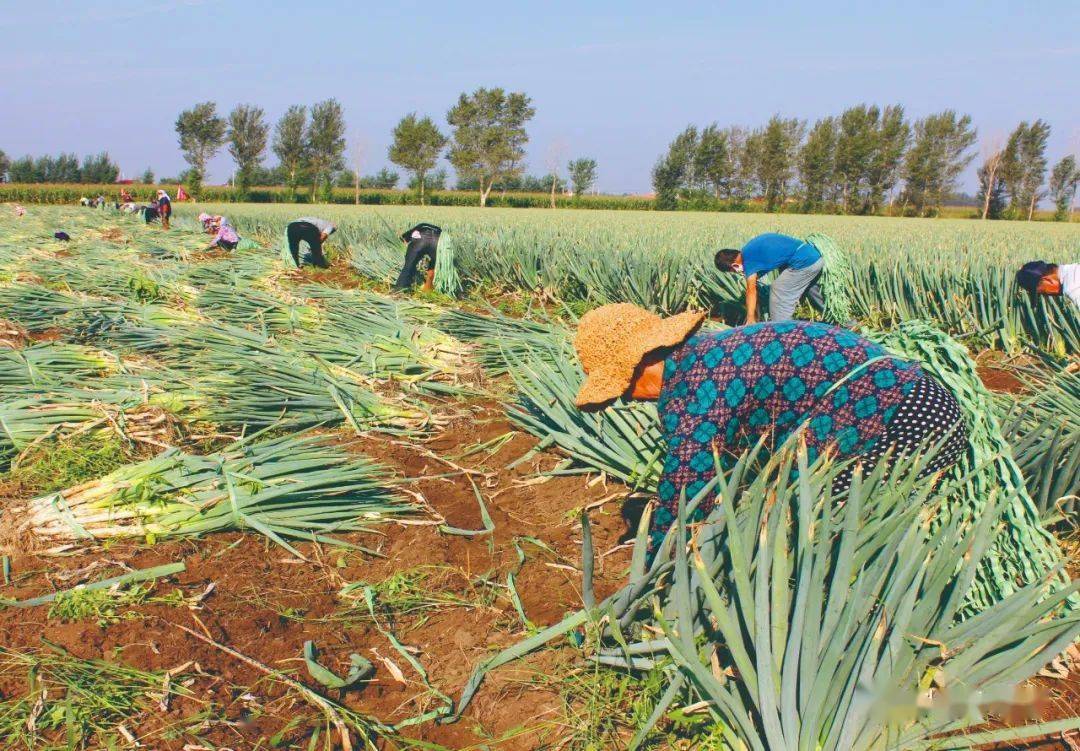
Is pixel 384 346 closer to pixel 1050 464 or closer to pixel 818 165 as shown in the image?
pixel 1050 464

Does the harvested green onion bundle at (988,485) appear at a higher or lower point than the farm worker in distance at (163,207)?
lower

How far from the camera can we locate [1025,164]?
51625mm

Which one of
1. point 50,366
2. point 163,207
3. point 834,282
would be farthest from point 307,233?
point 163,207

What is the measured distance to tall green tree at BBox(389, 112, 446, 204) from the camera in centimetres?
5162

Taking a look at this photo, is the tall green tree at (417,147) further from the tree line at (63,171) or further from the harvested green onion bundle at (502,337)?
the harvested green onion bundle at (502,337)

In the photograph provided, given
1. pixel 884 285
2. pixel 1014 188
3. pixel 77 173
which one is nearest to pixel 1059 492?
pixel 884 285

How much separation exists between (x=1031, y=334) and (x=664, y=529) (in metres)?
4.58

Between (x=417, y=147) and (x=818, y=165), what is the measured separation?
87.2ft

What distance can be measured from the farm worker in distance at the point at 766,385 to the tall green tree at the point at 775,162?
5142cm

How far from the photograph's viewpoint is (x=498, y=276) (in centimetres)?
823

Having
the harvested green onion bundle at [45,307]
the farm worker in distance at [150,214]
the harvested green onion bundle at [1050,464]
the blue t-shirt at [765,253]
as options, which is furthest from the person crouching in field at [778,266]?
the farm worker in distance at [150,214]

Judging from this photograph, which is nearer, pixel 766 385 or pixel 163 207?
pixel 766 385

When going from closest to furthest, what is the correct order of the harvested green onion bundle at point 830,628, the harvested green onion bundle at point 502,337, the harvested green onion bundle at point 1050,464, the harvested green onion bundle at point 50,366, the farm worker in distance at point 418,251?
the harvested green onion bundle at point 830,628 < the harvested green onion bundle at point 1050,464 < the harvested green onion bundle at point 50,366 < the harvested green onion bundle at point 502,337 < the farm worker in distance at point 418,251

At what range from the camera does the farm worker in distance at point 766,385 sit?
6.68 feet
